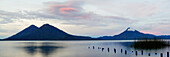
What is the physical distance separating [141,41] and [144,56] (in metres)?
24.2

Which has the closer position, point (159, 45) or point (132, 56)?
point (132, 56)

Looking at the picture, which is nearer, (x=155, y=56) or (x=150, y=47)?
(x=155, y=56)

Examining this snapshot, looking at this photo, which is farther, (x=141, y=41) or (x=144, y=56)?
(x=141, y=41)

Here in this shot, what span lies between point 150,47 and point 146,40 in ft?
9.97

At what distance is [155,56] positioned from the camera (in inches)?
1879

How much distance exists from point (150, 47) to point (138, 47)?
4452mm

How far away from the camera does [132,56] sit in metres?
48.1

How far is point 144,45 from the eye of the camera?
6969cm

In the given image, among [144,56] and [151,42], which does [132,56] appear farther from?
[151,42]

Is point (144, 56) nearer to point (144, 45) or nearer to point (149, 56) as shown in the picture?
point (149, 56)

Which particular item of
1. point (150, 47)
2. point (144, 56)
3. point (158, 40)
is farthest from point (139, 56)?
point (158, 40)

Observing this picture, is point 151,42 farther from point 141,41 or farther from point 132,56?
point 132,56

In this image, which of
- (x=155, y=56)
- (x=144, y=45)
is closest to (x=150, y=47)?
(x=144, y=45)

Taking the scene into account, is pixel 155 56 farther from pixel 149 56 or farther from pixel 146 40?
pixel 146 40
